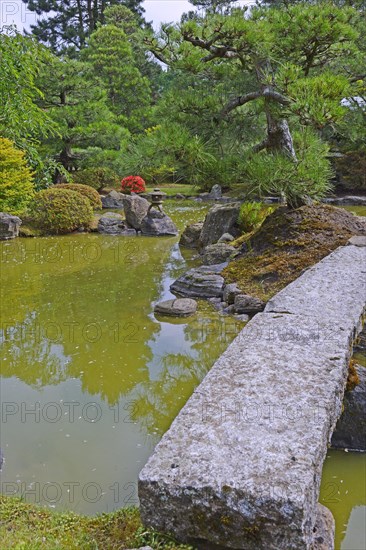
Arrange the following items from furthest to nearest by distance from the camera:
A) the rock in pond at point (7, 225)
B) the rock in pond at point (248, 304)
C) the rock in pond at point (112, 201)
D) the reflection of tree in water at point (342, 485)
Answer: the rock in pond at point (112, 201), the rock in pond at point (7, 225), the rock in pond at point (248, 304), the reflection of tree in water at point (342, 485)

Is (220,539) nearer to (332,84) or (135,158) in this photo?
(332,84)

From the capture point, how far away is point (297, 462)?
1755mm

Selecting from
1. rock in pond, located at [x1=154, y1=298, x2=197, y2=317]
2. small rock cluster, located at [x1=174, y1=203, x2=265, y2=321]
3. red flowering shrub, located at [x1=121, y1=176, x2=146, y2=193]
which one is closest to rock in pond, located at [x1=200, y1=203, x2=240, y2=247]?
small rock cluster, located at [x1=174, y1=203, x2=265, y2=321]

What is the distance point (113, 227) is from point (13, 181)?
2.36 meters

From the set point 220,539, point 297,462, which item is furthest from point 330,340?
point 220,539

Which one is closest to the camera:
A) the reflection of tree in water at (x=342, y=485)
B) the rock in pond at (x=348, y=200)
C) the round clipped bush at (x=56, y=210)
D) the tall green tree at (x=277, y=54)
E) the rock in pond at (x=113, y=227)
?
the reflection of tree in water at (x=342, y=485)

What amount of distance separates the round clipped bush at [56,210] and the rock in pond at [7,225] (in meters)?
0.57

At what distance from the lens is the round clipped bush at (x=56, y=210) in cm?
1068

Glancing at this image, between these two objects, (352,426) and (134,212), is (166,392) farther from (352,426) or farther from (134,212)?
(134,212)

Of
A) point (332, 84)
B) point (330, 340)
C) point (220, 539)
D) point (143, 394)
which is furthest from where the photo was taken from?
point (332, 84)

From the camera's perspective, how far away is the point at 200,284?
20.0ft

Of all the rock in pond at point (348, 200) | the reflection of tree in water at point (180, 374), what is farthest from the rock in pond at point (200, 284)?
the rock in pond at point (348, 200)

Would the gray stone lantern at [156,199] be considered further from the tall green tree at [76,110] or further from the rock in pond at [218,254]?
the tall green tree at [76,110]

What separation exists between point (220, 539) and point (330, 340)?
4.89 feet
